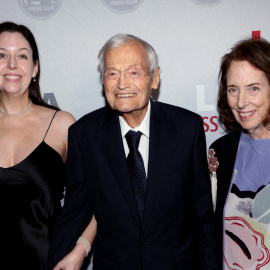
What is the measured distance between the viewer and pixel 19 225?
1799mm

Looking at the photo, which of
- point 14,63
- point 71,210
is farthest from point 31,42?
point 71,210

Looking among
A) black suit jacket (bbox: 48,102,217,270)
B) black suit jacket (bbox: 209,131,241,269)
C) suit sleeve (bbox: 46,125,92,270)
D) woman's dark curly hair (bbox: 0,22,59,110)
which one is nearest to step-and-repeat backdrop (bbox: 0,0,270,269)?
woman's dark curly hair (bbox: 0,22,59,110)

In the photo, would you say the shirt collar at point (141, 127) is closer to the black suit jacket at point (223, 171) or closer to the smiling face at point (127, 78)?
the smiling face at point (127, 78)

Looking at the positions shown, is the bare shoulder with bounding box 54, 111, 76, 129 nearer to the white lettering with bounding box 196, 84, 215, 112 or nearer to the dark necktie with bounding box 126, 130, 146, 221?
the dark necktie with bounding box 126, 130, 146, 221

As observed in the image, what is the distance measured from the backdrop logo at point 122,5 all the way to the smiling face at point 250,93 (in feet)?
2.92

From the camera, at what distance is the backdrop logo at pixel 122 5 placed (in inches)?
87.7

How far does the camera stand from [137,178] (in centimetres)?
157

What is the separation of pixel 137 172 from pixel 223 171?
46 centimetres

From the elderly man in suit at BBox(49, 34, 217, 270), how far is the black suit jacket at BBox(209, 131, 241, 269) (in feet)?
0.19

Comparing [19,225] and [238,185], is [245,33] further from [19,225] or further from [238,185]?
[19,225]

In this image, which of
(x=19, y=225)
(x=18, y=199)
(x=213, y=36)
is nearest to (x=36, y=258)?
(x=19, y=225)

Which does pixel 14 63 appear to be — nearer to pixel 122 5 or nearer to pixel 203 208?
pixel 122 5

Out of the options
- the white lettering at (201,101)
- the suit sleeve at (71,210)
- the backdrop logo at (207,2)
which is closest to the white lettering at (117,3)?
the backdrop logo at (207,2)

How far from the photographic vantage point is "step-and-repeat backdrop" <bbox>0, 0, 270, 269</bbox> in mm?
2199
